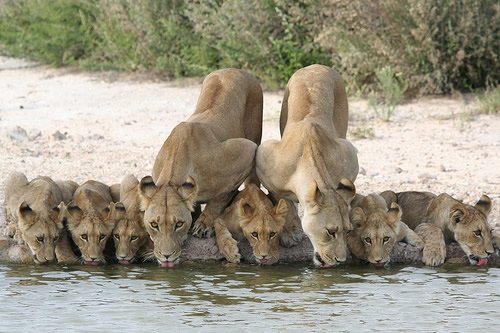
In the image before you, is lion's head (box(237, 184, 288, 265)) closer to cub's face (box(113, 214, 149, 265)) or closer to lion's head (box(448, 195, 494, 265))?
cub's face (box(113, 214, 149, 265))

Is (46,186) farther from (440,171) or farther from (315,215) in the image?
(440,171)

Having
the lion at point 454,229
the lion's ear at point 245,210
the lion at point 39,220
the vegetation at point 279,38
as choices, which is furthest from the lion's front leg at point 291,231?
the vegetation at point 279,38

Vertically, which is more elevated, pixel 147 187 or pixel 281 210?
pixel 147 187

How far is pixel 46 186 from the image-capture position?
1065cm

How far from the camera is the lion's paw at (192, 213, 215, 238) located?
10.4m

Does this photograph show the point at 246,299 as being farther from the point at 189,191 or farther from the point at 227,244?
the point at 189,191

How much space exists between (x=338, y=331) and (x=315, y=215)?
4.83 feet

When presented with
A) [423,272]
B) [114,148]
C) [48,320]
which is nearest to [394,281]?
[423,272]

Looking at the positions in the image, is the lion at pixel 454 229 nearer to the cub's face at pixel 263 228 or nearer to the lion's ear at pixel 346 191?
the lion's ear at pixel 346 191

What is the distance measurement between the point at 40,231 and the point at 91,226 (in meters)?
0.41

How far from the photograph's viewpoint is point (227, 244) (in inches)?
399

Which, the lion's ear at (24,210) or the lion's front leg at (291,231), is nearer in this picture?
the lion's ear at (24,210)

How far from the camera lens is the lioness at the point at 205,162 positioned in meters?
9.83

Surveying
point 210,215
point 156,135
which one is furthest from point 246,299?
point 156,135
